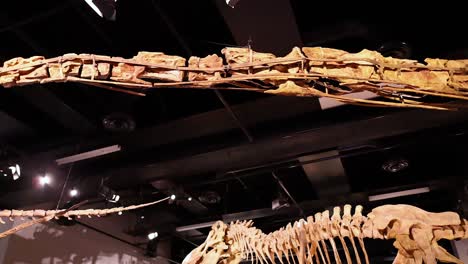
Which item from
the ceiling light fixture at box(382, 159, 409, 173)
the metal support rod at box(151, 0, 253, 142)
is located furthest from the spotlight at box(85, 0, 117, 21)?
the ceiling light fixture at box(382, 159, 409, 173)

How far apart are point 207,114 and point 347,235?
254 centimetres

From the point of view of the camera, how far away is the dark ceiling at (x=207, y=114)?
13.2ft

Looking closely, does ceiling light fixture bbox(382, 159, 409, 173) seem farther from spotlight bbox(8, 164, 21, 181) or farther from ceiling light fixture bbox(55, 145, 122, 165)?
spotlight bbox(8, 164, 21, 181)

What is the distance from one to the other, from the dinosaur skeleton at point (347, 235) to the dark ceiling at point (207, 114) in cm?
133

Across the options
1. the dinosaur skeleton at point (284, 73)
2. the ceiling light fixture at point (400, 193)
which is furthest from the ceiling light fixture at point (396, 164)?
the dinosaur skeleton at point (284, 73)

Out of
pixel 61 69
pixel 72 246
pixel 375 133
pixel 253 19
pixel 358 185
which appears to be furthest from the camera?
pixel 358 185

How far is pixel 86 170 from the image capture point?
580cm

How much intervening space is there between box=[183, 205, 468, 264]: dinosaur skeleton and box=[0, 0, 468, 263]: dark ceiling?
1334 millimetres

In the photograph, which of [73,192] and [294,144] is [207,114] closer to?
[294,144]

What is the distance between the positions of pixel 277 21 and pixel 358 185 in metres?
5.42

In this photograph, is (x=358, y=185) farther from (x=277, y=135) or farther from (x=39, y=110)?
(x=39, y=110)

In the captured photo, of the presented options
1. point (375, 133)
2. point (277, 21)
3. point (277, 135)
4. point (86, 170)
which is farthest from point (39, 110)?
point (375, 133)

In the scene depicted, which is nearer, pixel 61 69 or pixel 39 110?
pixel 61 69

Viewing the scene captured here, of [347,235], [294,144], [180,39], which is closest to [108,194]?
[180,39]
